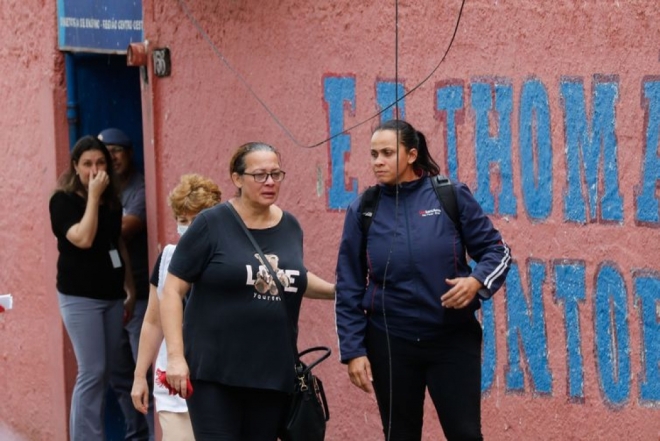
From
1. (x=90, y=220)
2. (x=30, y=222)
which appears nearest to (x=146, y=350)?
(x=90, y=220)

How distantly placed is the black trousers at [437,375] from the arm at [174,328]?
2.55 feet

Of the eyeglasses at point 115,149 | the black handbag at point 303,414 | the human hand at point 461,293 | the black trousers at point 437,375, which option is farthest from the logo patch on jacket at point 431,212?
the eyeglasses at point 115,149

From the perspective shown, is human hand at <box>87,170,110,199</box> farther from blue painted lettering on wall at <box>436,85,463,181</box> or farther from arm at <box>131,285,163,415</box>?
blue painted lettering on wall at <box>436,85,463,181</box>

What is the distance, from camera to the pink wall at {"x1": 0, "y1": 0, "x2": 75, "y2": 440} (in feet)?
32.2

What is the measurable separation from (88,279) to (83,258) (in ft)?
0.43

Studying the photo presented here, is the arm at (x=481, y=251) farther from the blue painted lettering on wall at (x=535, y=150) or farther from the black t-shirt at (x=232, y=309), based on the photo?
the blue painted lettering on wall at (x=535, y=150)

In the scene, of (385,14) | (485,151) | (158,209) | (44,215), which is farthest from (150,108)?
(485,151)

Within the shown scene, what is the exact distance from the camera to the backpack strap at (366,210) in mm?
6164

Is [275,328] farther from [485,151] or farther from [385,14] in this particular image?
[385,14]

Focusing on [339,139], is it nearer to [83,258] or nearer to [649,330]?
[83,258]

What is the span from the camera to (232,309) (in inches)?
236

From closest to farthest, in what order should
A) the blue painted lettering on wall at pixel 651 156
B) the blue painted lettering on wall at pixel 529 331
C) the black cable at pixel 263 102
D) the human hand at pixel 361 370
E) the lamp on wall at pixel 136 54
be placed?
the human hand at pixel 361 370 < the blue painted lettering on wall at pixel 651 156 < the blue painted lettering on wall at pixel 529 331 < the black cable at pixel 263 102 < the lamp on wall at pixel 136 54

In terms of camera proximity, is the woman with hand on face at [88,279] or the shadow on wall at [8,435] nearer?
the woman with hand on face at [88,279]

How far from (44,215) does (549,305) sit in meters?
4.32
